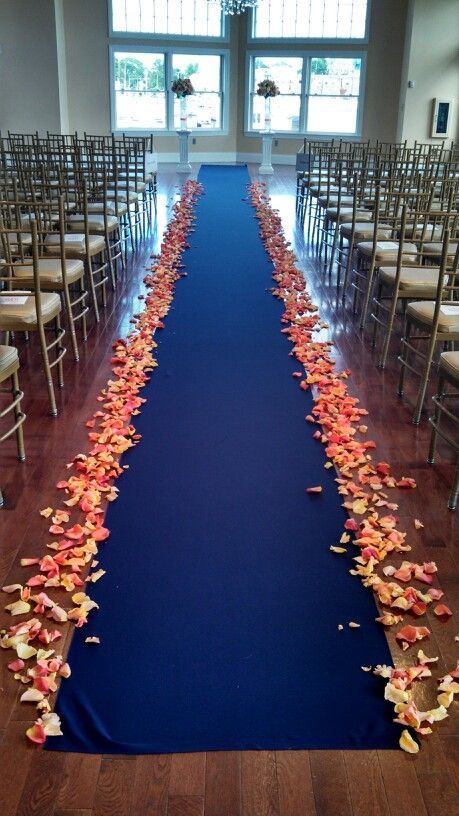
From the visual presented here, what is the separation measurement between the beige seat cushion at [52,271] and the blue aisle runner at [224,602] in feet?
2.90

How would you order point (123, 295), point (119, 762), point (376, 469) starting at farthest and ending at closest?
point (123, 295) → point (376, 469) → point (119, 762)

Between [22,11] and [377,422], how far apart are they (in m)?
14.0

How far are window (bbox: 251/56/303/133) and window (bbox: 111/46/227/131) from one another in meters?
0.80

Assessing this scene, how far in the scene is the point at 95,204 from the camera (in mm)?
6902

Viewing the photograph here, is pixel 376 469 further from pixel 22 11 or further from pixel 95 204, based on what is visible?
pixel 22 11

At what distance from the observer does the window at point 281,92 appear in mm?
17422

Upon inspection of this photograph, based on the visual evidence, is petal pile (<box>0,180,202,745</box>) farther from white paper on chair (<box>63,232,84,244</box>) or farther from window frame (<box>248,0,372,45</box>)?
window frame (<box>248,0,372,45</box>)

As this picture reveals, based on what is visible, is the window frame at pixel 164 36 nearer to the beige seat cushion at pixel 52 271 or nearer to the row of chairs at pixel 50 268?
the row of chairs at pixel 50 268

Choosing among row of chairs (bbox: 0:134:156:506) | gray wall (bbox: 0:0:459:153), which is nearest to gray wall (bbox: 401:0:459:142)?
gray wall (bbox: 0:0:459:153)

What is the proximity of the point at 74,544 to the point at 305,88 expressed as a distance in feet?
56.6

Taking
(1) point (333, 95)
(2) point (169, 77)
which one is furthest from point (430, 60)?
(2) point (169, 77)

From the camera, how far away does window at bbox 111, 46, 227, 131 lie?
1703cm

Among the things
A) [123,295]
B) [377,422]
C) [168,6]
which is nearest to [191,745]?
[377,422]

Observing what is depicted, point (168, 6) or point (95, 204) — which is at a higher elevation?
point (168, 6)
